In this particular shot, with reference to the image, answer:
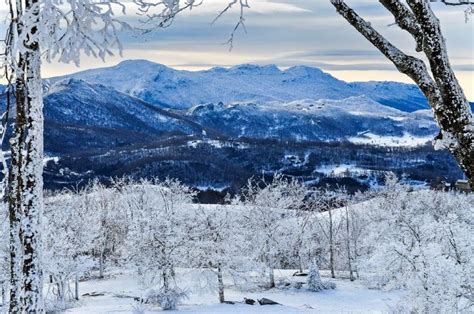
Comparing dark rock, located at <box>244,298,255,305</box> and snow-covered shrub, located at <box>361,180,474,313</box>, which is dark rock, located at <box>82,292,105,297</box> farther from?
snow-covered shrub, located at <box>361,180,474,313</box>

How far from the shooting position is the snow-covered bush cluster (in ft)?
88.2

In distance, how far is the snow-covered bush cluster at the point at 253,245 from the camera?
26892 millimetres

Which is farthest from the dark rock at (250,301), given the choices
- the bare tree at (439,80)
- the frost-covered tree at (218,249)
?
the bare tree at (439,80)

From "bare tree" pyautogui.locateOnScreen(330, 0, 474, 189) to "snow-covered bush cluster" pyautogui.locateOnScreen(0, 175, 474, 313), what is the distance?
1275 centimetres

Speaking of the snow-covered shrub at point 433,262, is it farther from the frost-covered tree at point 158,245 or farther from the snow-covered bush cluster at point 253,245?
the frost-covered tree at point 158,245

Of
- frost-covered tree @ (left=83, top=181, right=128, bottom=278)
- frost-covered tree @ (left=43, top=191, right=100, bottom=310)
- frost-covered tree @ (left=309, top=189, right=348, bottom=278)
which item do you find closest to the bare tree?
frost-covered tree @ (left=43, top=191, right=100, bottom=310)

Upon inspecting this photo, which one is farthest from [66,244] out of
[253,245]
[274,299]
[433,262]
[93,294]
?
[433,262]

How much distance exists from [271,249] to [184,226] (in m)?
11.5

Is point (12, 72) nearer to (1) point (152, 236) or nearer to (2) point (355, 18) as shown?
(2) point (355, 18)

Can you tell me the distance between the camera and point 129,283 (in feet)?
185

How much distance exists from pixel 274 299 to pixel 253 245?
384 inches

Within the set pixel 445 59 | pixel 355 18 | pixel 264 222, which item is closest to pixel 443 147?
pixel 445 59

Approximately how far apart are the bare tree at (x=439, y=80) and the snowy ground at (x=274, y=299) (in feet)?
114

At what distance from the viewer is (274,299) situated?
45.8 meters
